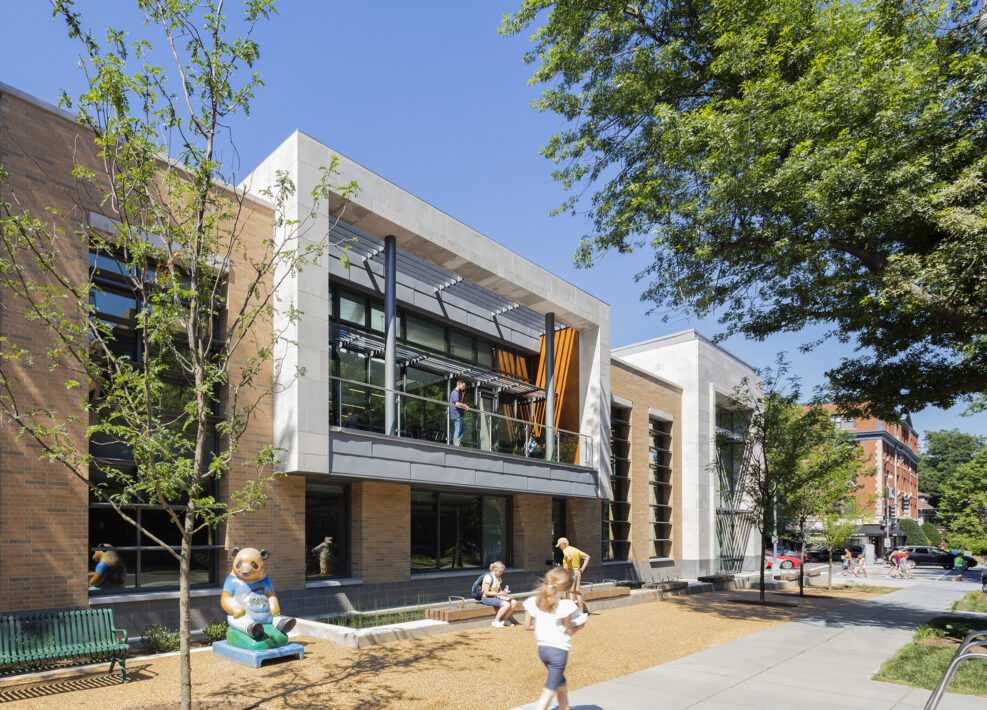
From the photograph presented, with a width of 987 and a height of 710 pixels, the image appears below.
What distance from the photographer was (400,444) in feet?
47.8

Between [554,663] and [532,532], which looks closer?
[554,663]

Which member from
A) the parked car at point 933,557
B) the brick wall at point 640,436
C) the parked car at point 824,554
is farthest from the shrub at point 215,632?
the parked car at point 933,557

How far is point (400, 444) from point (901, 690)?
9561 mm

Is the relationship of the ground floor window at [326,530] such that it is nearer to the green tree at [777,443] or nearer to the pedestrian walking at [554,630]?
Answer: the pedestrian walking at [554,630]

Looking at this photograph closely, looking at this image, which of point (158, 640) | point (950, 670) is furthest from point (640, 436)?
point (950, 670)

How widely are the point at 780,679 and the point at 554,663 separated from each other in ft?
15.7

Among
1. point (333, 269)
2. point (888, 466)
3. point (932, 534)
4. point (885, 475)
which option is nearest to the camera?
point (333, 269)

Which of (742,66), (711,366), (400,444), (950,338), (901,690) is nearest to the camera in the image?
(901,690)

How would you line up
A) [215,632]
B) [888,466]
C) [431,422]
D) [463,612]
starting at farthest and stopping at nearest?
[888,466], [431,422], [463,612], [215,632]

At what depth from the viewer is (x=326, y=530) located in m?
14.8

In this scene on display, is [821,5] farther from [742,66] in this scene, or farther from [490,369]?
[490,369]

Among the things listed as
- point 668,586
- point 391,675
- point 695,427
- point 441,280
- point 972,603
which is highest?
point 441,280

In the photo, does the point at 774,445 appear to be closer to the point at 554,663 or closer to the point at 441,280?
the point at 441,280

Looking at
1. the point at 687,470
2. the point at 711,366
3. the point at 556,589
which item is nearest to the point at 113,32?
the point at 556,589
